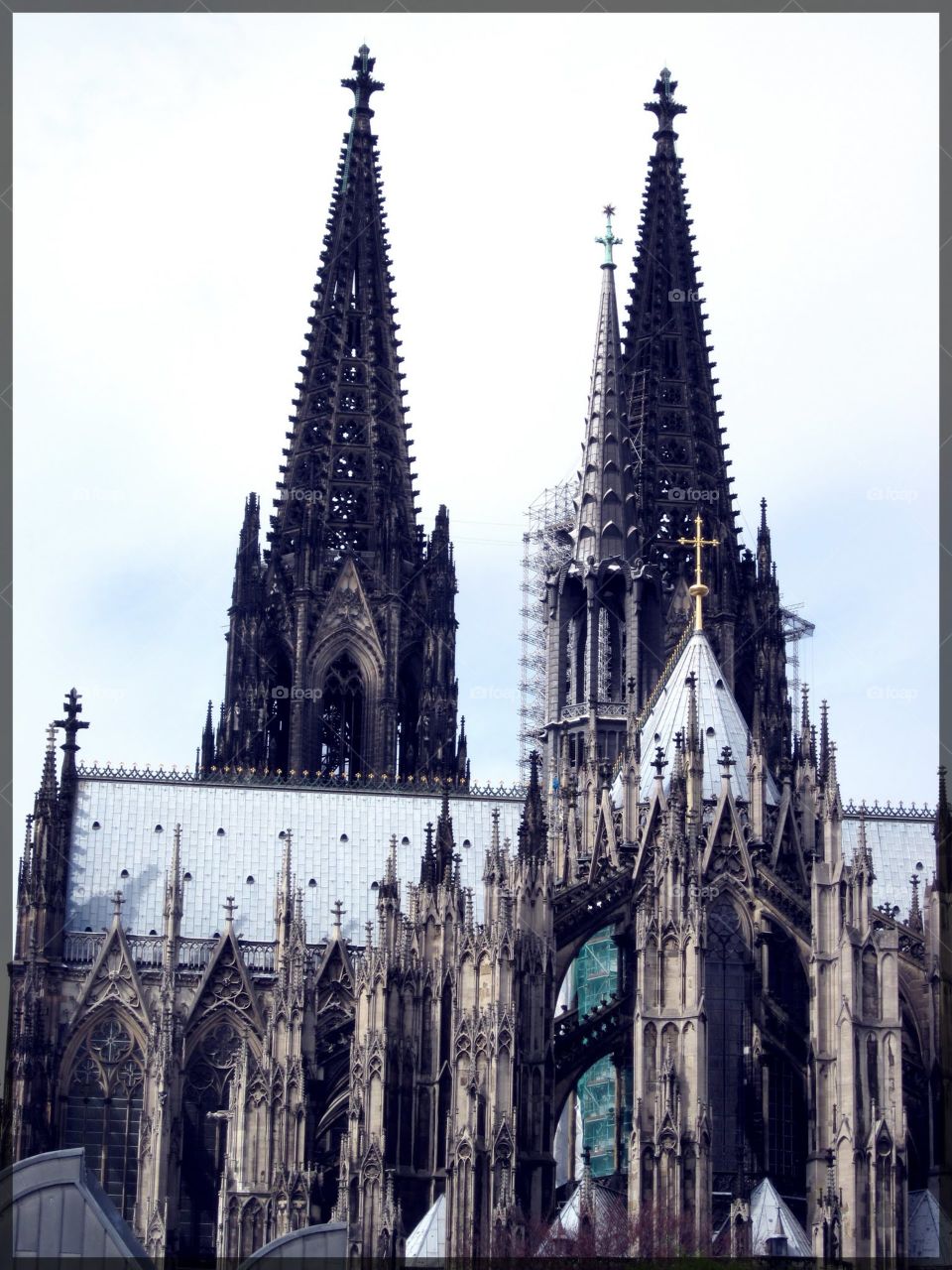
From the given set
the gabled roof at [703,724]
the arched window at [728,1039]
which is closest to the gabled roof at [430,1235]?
the arched window at [728,1039]

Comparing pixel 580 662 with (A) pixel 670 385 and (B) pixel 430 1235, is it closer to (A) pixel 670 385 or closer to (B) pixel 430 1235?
(A) pixel 670 385

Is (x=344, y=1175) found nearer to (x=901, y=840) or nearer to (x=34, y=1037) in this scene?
(x=34, y=1037)

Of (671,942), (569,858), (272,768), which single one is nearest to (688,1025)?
(671,942)

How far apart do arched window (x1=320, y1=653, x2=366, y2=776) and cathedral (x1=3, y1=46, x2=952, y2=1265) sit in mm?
95

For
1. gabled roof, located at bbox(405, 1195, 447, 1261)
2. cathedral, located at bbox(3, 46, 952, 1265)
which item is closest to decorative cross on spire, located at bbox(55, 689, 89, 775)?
cathedral, located at bbox(3, 46, 952, 1265)

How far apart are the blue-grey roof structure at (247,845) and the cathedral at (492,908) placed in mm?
106

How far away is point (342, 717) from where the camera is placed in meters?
89.2

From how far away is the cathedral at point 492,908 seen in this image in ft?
211

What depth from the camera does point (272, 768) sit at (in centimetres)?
8794

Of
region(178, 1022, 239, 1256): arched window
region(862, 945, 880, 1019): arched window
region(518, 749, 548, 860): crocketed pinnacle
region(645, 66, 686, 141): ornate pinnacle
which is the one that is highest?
region(645, 66, 686, 141): ornate pinnacle

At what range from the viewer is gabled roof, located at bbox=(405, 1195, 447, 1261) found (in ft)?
211

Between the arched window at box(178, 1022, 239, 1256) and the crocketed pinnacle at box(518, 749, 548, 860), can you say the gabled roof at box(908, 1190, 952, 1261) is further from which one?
the arched window at box(178, 1022, 239, 1256)

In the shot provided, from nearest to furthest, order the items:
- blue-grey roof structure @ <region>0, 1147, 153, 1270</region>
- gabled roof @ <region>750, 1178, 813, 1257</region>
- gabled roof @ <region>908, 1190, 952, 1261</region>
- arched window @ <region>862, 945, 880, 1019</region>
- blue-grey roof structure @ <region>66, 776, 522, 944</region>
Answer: blue-grey roof structure @ <region>0, 1147, 153, 1270</region>, gabled roof @ <region>750, 1178, 813, 1257</region>, gabled roof @ <region>908, 1190, 952, 1261</region>, arched window @ <region>862, 945, 880, 1019</region>, blue-grey roof structure @ <region>66, 776, 522, 944</region>

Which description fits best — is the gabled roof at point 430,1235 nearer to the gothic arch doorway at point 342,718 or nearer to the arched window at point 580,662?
the gothic arch doorway at point 342,718
